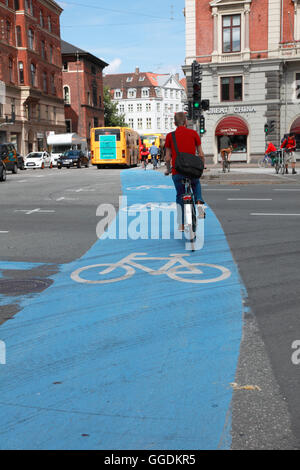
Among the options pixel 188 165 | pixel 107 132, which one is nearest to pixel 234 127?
pixel 107 132

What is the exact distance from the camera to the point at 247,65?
3738cm

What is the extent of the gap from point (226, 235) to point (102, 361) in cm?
539

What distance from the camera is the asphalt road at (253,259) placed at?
290cm

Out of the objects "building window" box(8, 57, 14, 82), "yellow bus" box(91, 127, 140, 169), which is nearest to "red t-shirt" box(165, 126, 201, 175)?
"yellow bus" box(91, 127, 140, 169)

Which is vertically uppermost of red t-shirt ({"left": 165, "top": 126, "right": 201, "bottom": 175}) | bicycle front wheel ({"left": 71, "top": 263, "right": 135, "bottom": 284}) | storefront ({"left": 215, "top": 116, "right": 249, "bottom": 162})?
storefront ({"left": 215, "top": 116, "right": 249, "bottom": 162})

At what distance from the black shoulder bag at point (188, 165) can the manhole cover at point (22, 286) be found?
2.71 meters

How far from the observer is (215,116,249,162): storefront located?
38156 mm

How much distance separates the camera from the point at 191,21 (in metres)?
38.4

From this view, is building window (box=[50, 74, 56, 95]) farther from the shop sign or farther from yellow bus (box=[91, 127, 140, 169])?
the shop sign

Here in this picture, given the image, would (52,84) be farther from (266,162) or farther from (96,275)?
(96,275)

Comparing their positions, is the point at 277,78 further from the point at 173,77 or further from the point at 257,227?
the point at 173,77

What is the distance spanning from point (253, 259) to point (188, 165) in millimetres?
1722

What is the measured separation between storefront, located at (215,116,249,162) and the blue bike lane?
33.1 m

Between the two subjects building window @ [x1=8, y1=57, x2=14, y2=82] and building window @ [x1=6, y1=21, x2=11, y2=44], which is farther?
building window @ [x1=8, y1=57, x2=14, y2=82]
